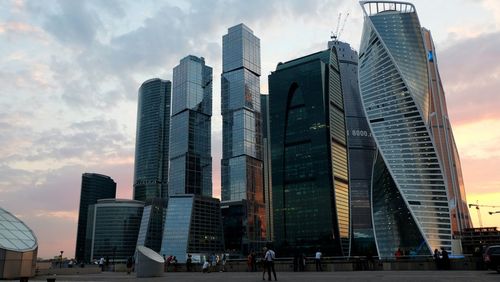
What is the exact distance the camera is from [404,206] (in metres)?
134

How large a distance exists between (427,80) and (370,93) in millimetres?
16714

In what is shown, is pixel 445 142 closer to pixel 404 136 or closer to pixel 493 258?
pixel 404 136

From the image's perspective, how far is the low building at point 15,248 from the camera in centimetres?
3217

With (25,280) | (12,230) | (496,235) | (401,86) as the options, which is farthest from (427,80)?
(25,280)

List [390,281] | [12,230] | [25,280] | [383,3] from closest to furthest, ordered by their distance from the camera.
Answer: [25,280], [390,281], [12,230], [383,3]

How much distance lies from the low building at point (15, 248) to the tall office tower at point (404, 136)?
105 m

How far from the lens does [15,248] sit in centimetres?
3319

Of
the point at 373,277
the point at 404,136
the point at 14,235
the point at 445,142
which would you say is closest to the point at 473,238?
the point at 445,142

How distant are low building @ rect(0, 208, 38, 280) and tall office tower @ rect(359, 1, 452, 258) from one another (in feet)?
344

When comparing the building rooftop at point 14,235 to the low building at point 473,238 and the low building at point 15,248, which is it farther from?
the low building at point 473,238

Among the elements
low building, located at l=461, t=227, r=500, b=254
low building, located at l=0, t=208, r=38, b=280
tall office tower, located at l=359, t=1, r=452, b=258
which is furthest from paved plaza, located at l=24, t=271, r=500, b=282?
low building, located at l=461, t=227, r=500, b=254

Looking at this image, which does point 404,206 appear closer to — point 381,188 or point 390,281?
point 381,188

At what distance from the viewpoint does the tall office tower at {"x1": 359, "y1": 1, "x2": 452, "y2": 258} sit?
124m

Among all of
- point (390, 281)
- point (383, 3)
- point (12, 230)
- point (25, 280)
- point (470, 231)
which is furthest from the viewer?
point (383, 3)
